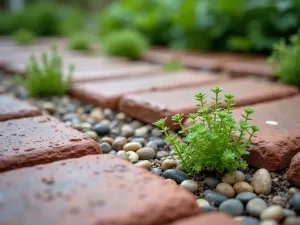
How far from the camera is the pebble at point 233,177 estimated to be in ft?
3.88

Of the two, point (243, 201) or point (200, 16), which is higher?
point (200, 16)

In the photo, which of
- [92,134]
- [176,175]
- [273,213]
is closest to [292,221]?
[273,213]

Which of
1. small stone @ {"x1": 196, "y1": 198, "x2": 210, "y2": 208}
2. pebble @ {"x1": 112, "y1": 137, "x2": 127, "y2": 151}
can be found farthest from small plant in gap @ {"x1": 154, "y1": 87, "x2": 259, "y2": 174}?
pebble @ {"x1": 112, "y1": 137, "x2": 127, "y2": 151}

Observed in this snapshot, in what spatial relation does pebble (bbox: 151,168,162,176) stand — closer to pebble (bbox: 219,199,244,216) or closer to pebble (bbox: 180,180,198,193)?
pebble (bbox: 180,180,198,193)

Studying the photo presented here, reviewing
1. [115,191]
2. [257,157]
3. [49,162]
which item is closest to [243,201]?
[257,157]

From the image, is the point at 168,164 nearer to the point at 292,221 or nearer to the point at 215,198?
the point at 215,198

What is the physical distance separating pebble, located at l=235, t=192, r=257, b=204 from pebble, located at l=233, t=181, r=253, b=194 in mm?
32

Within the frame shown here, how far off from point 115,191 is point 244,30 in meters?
2.70

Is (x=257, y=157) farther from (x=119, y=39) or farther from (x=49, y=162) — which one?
(x=119, y=39)

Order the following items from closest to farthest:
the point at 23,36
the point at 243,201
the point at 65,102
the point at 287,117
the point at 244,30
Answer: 1. the point at 243,201
2. the point at 287,117
3. the point at 65,102
4. the point at 244,30
5. the point at 23,36

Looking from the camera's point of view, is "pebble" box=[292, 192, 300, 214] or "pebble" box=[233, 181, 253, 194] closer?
"pebble" box=[292, 192, 300, 214]

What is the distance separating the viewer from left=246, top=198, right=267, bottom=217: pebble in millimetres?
1015

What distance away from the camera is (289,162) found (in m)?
1.27

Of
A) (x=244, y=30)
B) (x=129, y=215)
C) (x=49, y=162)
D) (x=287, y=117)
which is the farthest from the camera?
(x=244, y=30)
